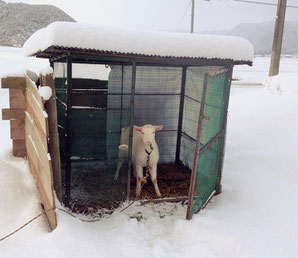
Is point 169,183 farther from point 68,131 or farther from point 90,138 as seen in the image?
point 68,131

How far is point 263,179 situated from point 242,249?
2356mm

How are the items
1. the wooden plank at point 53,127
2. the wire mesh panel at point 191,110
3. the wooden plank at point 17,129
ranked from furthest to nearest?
the wire mesh panel at point 191,110
the wooden plank at point 17,129
the wooden plank at point 53,127

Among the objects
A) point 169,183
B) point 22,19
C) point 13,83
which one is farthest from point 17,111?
point 22,19

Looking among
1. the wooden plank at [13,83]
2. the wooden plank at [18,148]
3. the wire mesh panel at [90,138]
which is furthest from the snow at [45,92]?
the wooden plank at [18,148]

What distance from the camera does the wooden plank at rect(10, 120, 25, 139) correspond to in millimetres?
5684

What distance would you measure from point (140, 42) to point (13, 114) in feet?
9.67

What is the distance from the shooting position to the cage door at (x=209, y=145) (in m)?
4.62

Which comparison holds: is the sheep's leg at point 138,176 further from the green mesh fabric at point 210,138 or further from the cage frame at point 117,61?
the green mesh fabric at point 210,138

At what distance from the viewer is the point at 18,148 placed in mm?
5797

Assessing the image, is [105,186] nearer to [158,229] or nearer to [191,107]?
[158,229]

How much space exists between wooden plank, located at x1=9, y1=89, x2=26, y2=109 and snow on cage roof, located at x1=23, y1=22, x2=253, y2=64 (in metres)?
0.88

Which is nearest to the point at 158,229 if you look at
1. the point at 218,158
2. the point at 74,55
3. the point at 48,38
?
the point at 218,158

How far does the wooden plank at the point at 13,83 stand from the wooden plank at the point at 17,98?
0.41ft

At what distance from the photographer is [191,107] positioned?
668 centimetres
